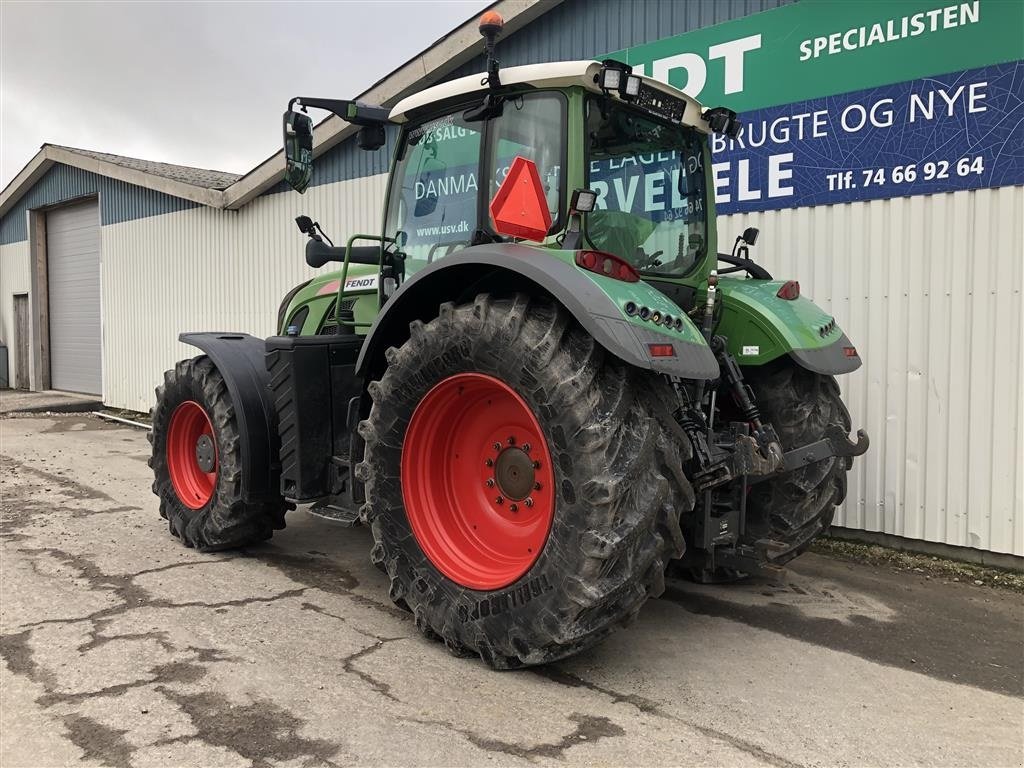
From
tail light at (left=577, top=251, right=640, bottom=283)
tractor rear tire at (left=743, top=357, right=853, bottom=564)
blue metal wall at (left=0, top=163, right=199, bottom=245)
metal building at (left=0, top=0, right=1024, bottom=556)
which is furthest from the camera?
blue metal wall at (left=0, top=163, right=199, bottom=245)

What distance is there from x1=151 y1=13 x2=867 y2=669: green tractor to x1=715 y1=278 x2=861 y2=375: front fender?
16mm

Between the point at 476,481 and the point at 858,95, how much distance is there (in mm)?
3995

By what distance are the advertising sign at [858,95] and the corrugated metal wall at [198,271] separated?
444 centimetres

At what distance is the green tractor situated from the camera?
3.12 metres

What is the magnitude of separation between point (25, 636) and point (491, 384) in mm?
2546

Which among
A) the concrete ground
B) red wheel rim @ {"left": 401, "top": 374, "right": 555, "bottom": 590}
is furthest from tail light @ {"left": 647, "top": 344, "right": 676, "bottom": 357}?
the concrete ground

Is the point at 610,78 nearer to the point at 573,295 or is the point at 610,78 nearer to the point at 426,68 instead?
the point at 573,295

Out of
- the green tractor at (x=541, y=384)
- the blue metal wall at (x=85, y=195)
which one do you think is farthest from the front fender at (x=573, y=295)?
the blue metal wall at (x=85, y=195)

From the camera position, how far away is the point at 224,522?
503 centimetres

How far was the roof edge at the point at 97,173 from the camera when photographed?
11867 mm

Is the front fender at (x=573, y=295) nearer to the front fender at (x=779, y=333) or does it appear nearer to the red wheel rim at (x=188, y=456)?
the front fender at (x=779, y=333)

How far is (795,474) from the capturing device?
424 centimetres

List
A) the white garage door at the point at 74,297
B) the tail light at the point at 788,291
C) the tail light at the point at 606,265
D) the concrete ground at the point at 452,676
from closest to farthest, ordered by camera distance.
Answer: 1. the concrete ground at the point at 452,676
2. the tail light at the point at 606,265
3. the tail light at the point at 788,291
4. the white garage door at the point at 74,297

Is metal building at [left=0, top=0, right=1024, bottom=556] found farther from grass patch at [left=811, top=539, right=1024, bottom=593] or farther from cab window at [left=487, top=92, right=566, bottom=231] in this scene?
cab window at [left=487, top=92, right=566, bottom=231]
